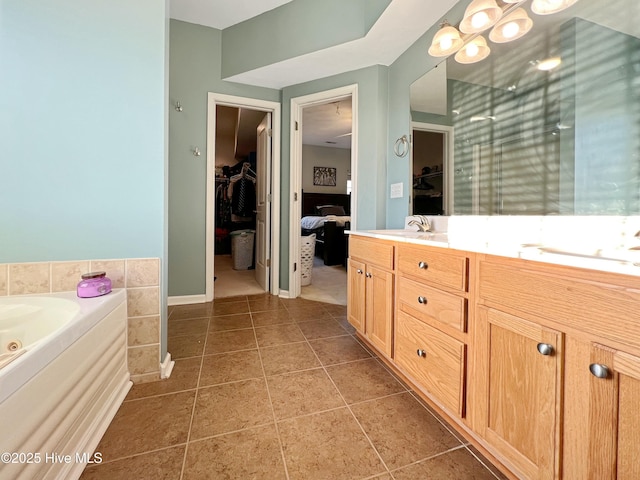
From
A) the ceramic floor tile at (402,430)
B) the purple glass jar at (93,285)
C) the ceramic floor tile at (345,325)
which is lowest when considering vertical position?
the ceramic floor tile at (402,430)

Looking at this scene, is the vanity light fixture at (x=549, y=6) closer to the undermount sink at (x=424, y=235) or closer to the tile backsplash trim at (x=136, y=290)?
the undermount sink at (x=424, y=235)

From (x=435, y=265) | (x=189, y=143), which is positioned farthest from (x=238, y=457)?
(x=189, y=143)

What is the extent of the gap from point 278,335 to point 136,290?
3.32ft

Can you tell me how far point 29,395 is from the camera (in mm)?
689

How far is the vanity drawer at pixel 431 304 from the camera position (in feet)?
3.47

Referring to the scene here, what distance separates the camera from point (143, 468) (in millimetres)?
960

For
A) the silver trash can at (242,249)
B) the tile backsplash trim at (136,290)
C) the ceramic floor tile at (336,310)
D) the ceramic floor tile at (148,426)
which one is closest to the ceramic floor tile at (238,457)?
the ceramic floor tile at (148,426)

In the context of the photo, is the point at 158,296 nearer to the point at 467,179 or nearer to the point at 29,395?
the point at 29,395

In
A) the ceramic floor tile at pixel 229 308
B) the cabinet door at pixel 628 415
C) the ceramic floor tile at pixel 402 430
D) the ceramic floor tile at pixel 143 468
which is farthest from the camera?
the ceramic floor tile at pixel 229 308

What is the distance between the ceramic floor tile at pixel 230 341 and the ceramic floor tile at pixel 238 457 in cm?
78

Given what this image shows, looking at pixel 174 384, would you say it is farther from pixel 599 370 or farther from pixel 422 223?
pixel 422 223

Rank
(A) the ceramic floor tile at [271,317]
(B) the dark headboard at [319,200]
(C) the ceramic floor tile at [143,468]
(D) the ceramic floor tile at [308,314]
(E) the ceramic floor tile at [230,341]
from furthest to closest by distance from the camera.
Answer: (B) the dark headboard at [319,200] < (D) the ceramic floor tile at [308,314] < (A) the ceramic floor tile at [271,317] < (E) the ceramic floor tile at [230,341] < (C) the ceramic floor tile at [143,468]

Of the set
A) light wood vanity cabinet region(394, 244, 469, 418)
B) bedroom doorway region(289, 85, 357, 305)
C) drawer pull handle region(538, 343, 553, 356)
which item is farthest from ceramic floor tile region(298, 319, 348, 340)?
drawer pull handle region(538, 343, 553, 356)

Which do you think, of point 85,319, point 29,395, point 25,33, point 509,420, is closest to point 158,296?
point 85,319
